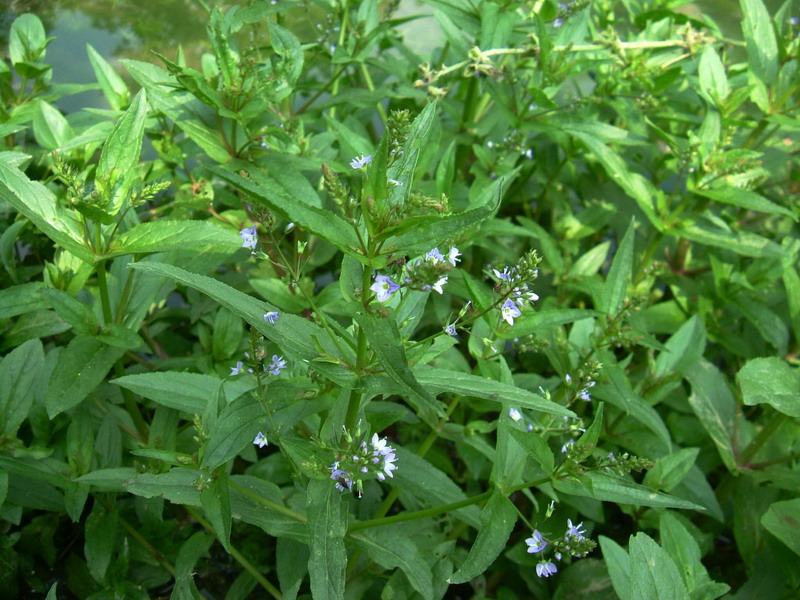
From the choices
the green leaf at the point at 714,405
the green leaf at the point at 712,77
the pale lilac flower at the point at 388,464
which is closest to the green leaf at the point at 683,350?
the green leaf at the point at 714,405

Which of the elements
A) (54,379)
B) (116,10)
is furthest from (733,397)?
(116,10)

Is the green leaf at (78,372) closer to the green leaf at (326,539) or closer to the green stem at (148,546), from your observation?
the green stem at (148,546)

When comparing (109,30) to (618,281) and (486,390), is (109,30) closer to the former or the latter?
(618,281)

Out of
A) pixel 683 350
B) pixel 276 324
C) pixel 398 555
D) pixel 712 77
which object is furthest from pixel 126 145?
pixel 712 77

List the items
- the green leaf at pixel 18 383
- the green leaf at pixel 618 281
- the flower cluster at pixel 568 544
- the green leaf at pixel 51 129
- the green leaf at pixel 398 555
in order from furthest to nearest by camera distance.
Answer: the green leaf at pixel 51 129
the green leaf at pixel 618 281
the green leaf at pixel 18 383
the green leaf at pixel 398 555
the flower cluster at pixel 568 544

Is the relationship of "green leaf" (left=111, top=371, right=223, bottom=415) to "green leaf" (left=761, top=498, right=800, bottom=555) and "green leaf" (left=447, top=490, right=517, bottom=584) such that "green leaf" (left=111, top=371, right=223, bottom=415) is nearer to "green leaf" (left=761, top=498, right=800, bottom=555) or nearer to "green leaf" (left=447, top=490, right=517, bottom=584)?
"green leaf" (left=447, top=490, right=517, bottom=584)
